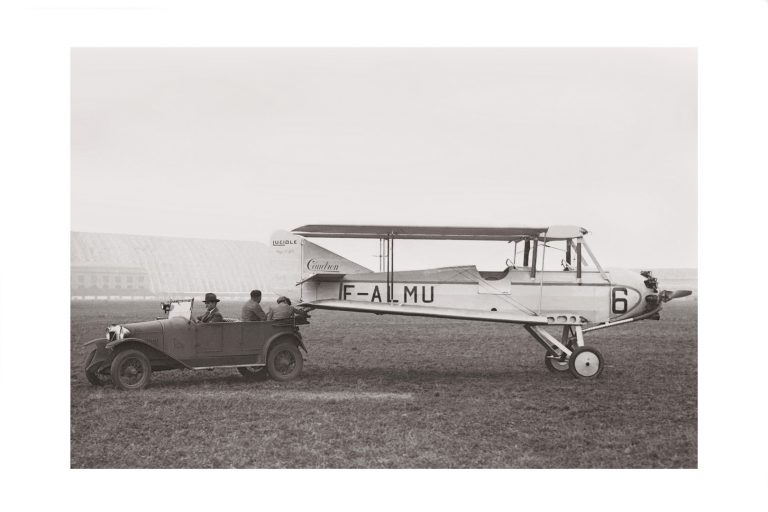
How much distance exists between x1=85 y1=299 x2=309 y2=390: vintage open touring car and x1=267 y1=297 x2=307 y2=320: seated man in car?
0.26 feet

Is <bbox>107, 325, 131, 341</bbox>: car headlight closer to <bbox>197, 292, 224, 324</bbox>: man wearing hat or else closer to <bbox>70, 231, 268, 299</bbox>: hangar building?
<bbox>197, 292, 224, 324</bbox>: man wearing hat

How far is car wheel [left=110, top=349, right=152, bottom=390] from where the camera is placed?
916cm

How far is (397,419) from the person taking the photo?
803 centimetres

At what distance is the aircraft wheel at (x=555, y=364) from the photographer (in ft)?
37.9

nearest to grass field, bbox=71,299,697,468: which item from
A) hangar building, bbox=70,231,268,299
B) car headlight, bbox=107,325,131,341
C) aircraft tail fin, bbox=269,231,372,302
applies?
car headlight, bbox=107,325,131,341

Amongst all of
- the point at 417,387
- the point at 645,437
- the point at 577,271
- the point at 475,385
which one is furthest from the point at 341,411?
the point at 577,271

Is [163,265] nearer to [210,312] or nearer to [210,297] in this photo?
[210,312]

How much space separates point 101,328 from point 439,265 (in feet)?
34.7

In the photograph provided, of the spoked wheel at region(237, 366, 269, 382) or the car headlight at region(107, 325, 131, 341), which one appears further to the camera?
the spoked wheel at region(237, 366, 269, 382)

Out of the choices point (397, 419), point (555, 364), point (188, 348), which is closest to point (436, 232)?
point (555, 364)

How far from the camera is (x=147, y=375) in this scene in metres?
9.33

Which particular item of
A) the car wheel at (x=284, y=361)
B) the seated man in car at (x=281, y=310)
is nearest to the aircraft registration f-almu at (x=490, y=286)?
the seated man in car at (x=281, y=310)

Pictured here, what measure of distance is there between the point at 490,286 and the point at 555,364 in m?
1.87

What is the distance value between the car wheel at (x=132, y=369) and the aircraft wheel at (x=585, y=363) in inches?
245
